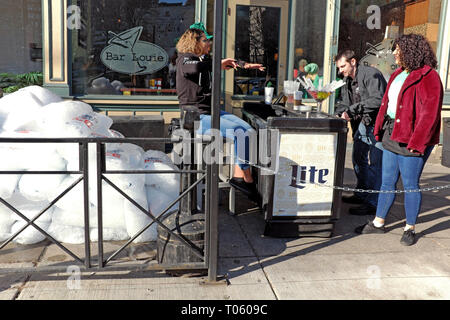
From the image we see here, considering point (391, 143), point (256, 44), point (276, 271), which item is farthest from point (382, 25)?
point (276, 271)

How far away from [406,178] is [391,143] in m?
0.36

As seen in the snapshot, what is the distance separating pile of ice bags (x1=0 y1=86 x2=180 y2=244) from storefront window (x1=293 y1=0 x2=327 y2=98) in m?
4.95

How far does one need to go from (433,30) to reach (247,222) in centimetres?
628

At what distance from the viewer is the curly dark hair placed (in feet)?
13.7

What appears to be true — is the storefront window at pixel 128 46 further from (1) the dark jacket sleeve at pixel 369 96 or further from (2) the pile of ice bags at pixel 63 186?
(1) the dark jacket sleeve at pixel 369 96

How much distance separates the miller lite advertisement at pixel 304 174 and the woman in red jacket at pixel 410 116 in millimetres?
588

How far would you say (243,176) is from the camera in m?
5.21

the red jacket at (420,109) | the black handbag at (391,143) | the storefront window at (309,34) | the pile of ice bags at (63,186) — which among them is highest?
the storefront window at (309,34)

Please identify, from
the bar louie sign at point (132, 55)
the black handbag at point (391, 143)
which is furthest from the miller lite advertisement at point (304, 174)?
the bar louie sign at point (132, 55)

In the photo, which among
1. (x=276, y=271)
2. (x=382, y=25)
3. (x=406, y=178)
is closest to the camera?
(x=276, y=271)

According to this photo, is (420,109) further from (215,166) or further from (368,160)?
(215,166)

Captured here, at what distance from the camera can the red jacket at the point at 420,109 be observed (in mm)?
4086

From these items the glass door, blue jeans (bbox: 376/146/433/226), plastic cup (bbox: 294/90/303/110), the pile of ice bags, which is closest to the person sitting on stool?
plastic cup (bbox: 294/90/303/110)

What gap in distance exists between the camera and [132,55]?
823cm
